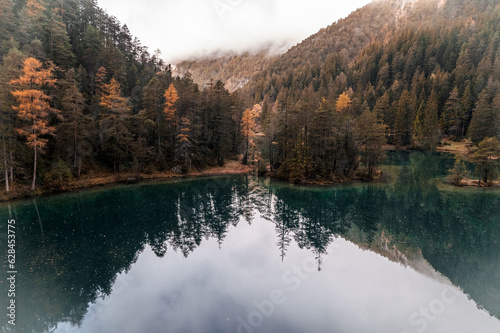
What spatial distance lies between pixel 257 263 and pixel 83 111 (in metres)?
50.9

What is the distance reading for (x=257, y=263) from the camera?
913 inches

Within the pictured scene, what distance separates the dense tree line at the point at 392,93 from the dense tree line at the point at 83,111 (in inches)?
685

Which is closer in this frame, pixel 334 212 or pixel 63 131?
pixel 334 212

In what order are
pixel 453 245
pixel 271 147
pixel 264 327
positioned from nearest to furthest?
pixel 264 327, pixel 453 245, pixel 271 147

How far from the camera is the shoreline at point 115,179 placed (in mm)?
37219

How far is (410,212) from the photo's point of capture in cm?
3675

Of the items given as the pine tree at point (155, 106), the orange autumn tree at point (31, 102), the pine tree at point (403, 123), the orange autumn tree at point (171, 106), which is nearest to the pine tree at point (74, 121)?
the orange autumn tree at point (31, 102)

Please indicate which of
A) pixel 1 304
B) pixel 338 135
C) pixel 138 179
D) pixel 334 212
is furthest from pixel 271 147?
pixel 1 304

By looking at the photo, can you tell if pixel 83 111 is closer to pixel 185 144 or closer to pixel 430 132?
pixel 185 144

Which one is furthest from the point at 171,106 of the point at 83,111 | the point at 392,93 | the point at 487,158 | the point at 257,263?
the point at 392,93

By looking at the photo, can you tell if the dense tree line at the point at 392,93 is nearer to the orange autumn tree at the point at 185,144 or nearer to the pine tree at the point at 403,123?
the pine tree at the point at 403,123

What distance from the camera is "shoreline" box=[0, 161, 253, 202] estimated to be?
37.2m

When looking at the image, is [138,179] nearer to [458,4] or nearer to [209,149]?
[209,149]

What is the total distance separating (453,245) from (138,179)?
51607 millimetres
